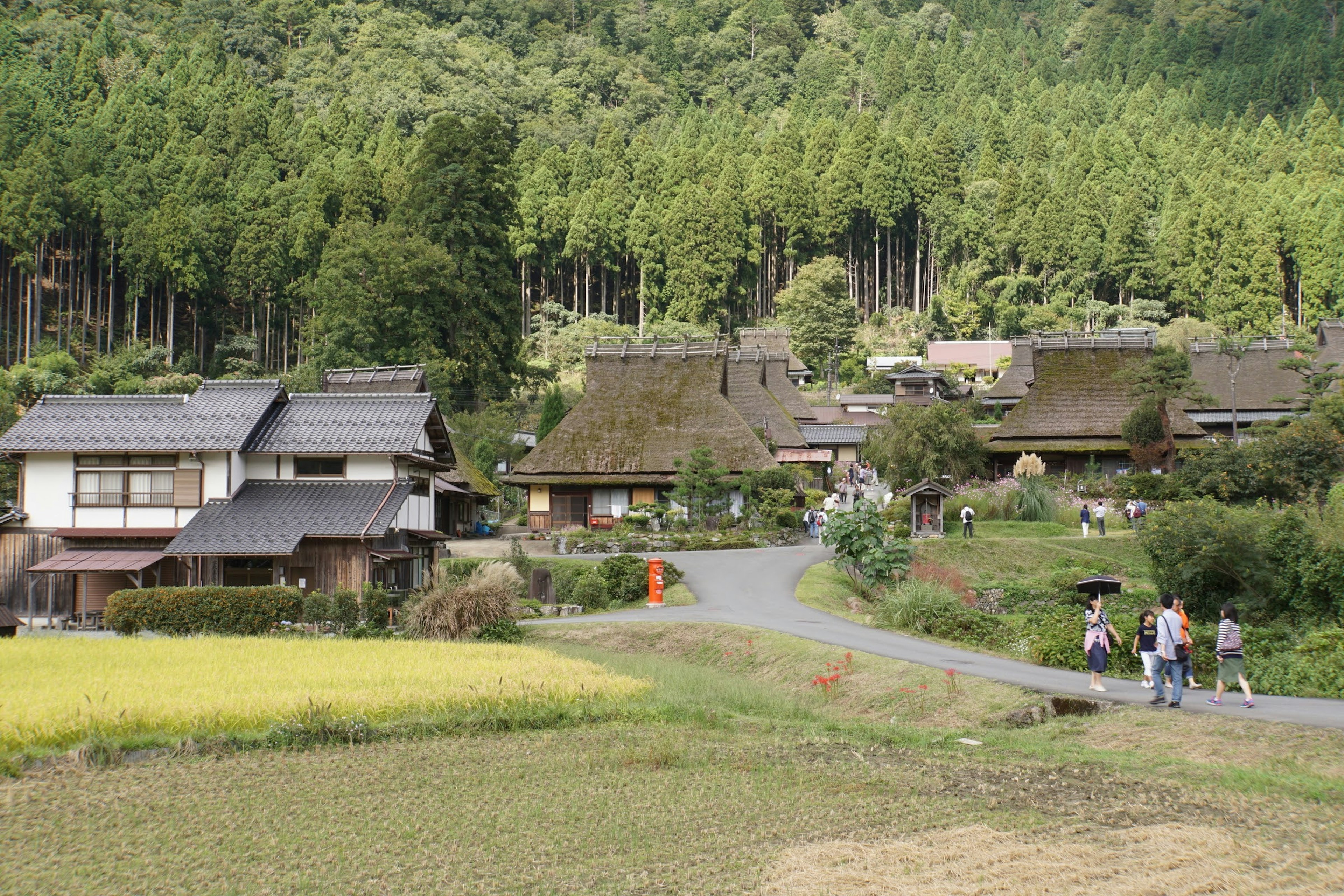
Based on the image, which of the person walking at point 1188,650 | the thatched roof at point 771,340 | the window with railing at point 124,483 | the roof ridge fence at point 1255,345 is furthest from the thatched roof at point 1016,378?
the person walking at point 1188,650

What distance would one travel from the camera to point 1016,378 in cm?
5638

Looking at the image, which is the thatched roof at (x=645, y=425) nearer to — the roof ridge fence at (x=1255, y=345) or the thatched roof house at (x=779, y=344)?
the thatched roof house at (x=779, y=344)

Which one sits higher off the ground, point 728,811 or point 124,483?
point 124,483

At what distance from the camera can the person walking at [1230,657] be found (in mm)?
13336

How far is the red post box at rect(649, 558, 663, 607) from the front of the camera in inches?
996

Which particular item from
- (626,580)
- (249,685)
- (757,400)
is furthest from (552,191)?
(249,685)

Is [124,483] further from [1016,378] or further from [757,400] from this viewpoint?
[1016,378]

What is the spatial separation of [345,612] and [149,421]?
8.58 metres

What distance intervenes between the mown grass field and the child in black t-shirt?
1031 mm

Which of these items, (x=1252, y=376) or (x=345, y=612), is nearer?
(x=345, y=612)

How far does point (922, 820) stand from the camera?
31.4 ft

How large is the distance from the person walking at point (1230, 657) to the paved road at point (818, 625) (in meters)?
0.22

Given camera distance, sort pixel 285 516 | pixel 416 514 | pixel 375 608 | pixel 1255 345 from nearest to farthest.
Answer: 1. pixel 375 608
2. pixel 285 516
3. pixel 416 514
4. pixel 1255 345

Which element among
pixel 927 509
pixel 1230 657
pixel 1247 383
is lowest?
pixel 1230 657
